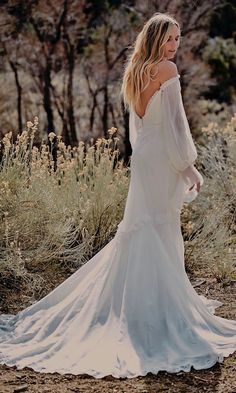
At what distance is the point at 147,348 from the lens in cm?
405

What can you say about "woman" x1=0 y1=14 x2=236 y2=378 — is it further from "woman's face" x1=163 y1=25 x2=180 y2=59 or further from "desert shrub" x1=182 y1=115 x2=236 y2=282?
"desert shrub" x1=182 y1=115 x2=236 y2=282

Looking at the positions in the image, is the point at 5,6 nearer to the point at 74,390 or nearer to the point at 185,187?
the point at 185,187

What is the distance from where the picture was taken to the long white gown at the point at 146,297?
4.04 metres

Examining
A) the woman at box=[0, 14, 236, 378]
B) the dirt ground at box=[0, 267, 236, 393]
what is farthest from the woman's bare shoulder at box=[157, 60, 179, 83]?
the dirt ground at box=[0, 267, 236, 393]

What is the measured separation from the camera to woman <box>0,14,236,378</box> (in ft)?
13.3

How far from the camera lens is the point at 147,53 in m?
4.23

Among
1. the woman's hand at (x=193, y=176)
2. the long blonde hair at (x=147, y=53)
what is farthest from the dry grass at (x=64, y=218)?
the woman's hand at (x=193, y=176)

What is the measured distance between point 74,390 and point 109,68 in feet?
39.1

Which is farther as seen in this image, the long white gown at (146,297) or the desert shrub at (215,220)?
the desert shrub at (215,220)

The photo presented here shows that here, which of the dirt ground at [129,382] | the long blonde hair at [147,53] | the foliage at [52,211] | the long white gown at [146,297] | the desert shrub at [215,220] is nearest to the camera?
the dirt ground at [129,382]

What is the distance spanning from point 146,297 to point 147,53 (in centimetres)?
133

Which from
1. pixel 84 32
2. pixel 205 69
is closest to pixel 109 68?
pixel 84 32

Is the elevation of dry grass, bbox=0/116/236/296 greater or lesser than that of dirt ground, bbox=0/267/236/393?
greater

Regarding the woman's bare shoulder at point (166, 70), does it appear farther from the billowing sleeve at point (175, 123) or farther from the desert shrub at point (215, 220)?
the desert shrub at point (215, 220)
